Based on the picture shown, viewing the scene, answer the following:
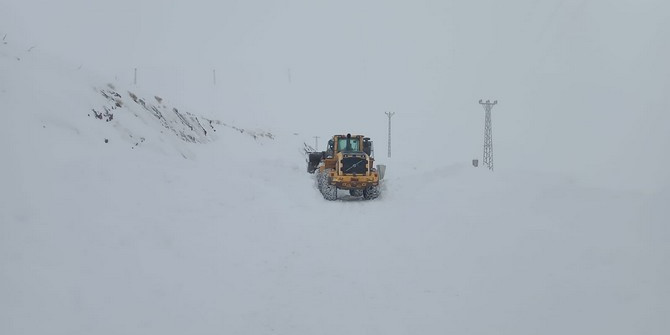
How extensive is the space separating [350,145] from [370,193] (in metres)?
3.41

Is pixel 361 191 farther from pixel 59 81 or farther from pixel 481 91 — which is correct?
pixel 481 91

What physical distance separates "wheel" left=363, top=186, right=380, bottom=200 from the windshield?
9.77 ft

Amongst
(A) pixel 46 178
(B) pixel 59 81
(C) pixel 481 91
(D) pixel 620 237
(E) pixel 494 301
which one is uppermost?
(C) pixel 481 91

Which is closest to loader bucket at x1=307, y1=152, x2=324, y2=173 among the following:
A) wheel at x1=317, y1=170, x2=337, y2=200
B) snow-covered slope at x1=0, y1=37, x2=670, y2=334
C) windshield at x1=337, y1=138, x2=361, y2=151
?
windshield at x1=337, y1=138, x2=361, y2=151

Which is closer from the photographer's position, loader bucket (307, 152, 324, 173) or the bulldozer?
the bulldozer

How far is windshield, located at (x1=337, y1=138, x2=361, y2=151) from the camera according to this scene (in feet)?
63.8

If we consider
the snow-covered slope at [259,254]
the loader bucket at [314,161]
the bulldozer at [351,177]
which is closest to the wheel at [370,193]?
the bulldozer at [351,177]

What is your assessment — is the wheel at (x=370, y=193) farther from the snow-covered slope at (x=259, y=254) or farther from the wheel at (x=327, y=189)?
the snow-covered slope at (x=259, y=254)

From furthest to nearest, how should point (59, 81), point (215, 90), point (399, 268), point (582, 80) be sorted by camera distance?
1. point (582, 80)
2. point (215, 90)
3. point (59, 81)
4. point (399, 268)

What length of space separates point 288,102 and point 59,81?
73619 millimetres

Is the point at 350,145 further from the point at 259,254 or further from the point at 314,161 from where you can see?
the point at 259,254

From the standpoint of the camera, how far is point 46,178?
23.8ft

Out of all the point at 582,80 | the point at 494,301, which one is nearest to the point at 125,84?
the point at 494,301

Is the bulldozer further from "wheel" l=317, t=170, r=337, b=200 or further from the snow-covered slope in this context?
the snow-covered slope
